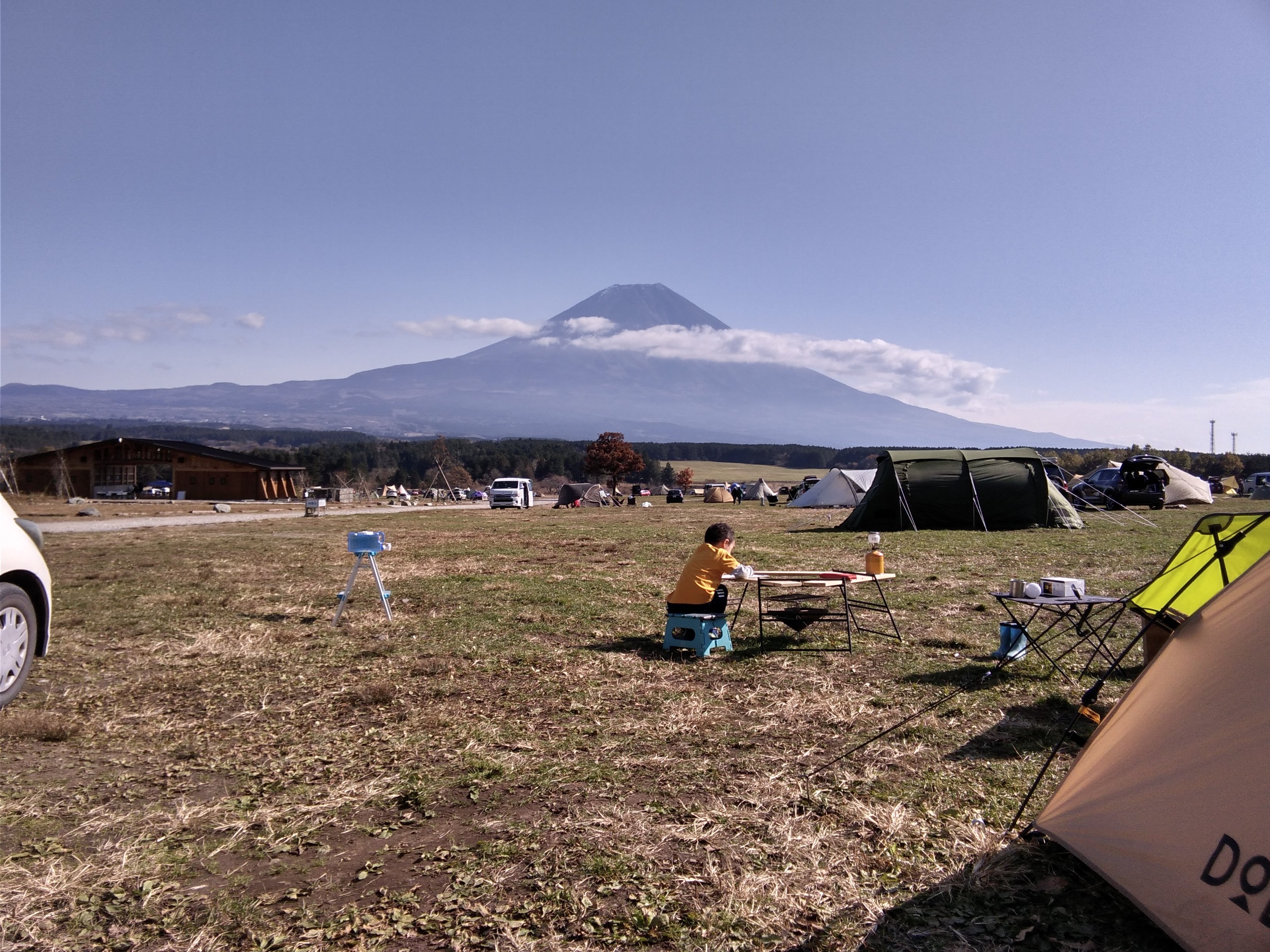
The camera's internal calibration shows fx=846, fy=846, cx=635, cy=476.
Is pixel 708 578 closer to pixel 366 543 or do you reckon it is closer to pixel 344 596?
pixel 366 543

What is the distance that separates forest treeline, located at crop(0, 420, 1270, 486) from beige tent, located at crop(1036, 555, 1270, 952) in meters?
20.7

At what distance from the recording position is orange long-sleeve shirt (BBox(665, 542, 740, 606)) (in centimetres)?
782

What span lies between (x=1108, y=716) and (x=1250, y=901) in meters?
1.11

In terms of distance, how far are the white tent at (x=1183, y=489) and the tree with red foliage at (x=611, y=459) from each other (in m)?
36.3

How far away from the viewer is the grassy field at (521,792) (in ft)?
11.2

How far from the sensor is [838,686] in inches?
266

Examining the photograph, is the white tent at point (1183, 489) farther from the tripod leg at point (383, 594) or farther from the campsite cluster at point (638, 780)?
the tripod leg at point (383, 594)

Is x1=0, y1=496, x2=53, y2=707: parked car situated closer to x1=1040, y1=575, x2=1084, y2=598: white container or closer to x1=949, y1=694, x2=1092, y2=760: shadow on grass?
x1=949, y1=694, x2=1092, y2=760: shadow on grass

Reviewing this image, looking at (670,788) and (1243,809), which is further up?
(1243,809)

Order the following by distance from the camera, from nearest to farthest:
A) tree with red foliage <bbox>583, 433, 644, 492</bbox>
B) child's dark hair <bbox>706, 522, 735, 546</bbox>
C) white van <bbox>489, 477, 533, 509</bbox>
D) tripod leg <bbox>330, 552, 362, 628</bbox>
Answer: child's dark hair <bbox>706, 522, 735, 546</bbox>
tripod leg <bbox>330, 552, 362, 628</bbox>
white van <bbox>489, 477, 533, 509</bbox>
tree with red foliage <bbox>583, 433, 644, 492</bbox>

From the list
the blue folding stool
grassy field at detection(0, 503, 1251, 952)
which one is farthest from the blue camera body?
the blue folding stool

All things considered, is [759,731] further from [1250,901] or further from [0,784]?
[0,784]

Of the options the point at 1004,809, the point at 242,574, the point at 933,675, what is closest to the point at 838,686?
the point at 933,675

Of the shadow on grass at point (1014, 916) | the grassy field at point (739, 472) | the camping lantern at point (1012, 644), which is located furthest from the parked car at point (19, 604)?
the grassy field at point (739, 472)
